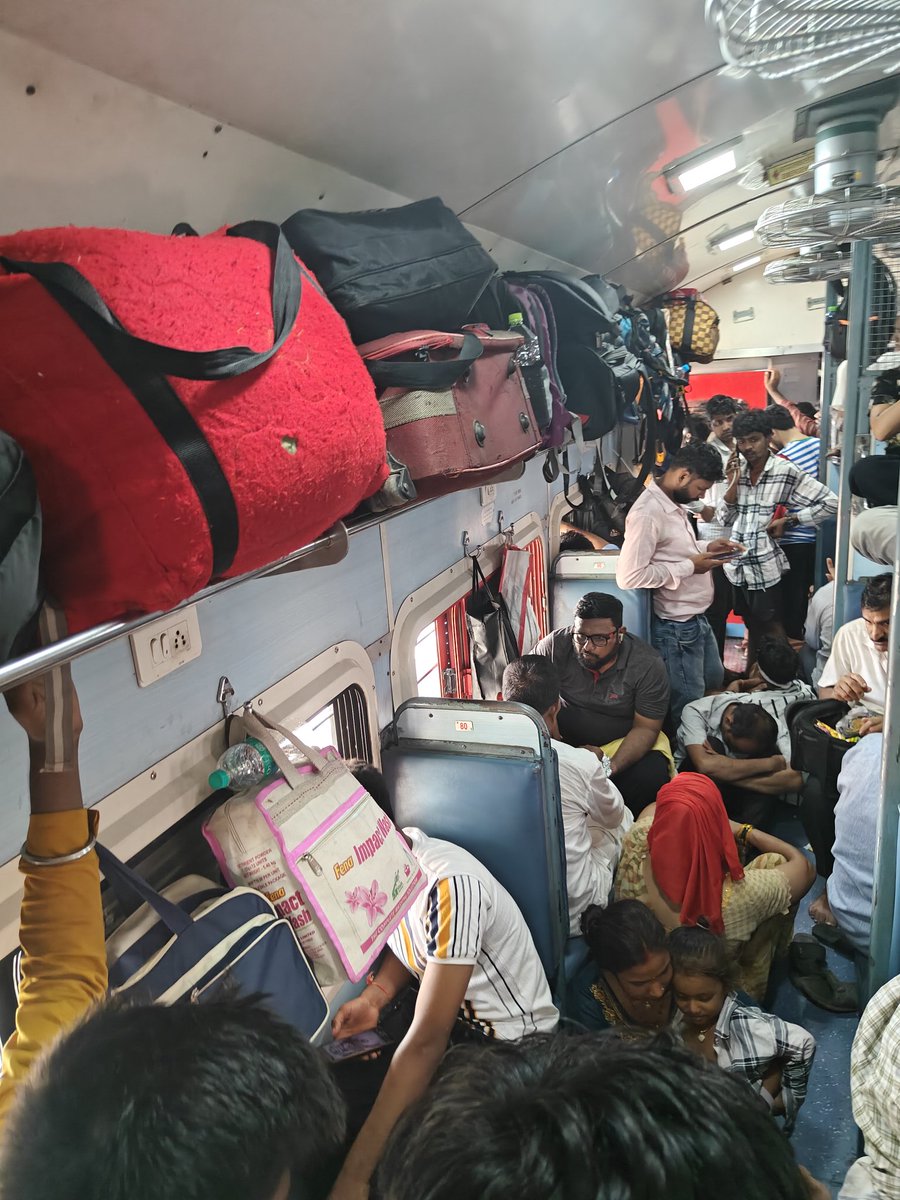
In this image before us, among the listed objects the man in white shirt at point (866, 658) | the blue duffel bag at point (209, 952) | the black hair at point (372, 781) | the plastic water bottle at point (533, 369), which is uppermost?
the plastic water bottle at point (533, 369)

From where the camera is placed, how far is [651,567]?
497 cm

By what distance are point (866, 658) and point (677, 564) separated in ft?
4.24

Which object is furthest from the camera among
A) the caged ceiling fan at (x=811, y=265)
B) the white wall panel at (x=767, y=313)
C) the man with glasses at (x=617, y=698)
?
the white wall panel at (x=767, y=313)

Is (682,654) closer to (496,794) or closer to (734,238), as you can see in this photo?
(496,794)

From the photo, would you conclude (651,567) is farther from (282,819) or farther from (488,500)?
(282,819)

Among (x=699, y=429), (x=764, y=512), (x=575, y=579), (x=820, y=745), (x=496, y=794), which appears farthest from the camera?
(x=699, y=429)

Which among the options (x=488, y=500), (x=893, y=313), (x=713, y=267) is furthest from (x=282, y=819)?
(x=713, y=267)

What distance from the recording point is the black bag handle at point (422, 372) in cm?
162

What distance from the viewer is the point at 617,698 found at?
432cm

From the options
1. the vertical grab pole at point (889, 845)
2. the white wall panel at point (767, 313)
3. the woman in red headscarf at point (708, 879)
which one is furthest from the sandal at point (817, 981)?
the white wall panel at point (767, 313)

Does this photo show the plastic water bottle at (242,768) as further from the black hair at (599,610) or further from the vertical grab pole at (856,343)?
the vertical grab pole at (856,343)

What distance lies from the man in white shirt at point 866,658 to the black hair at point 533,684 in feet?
5.05

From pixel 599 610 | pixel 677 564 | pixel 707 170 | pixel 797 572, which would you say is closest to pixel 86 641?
pixel 599 610

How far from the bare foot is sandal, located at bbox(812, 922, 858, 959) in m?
0.02
